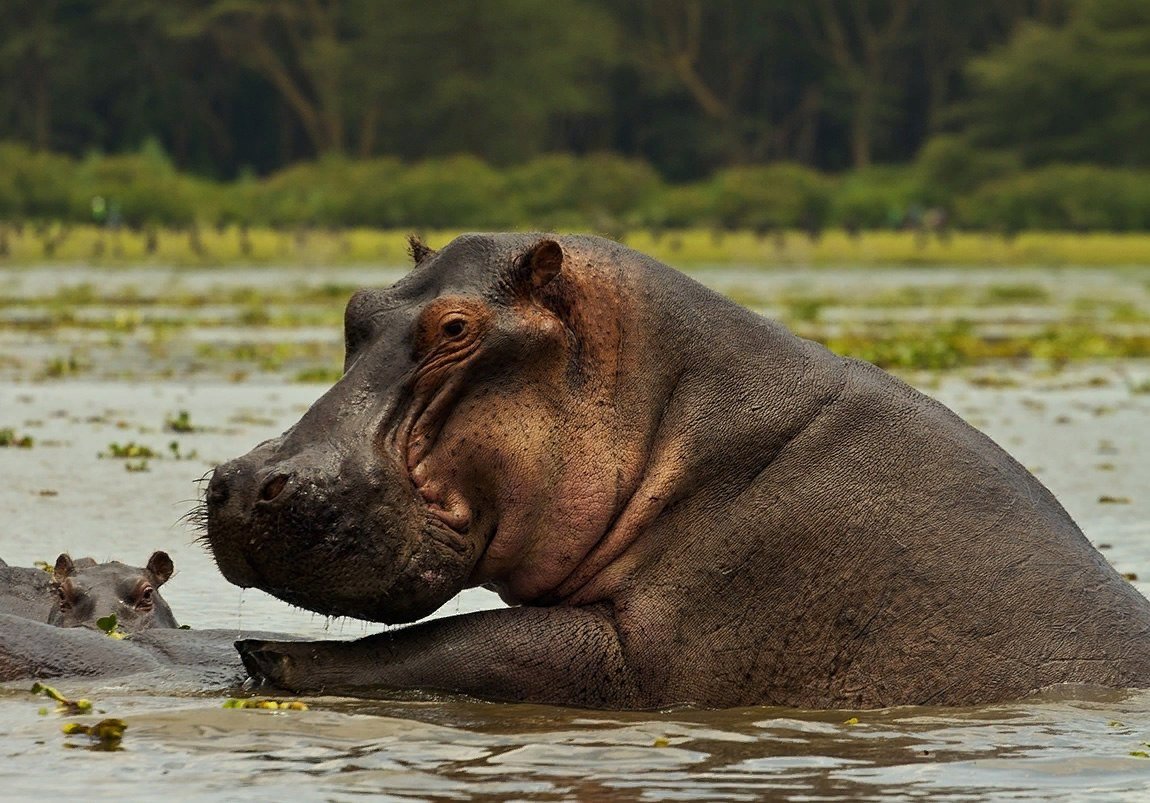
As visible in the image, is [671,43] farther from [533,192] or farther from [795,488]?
[795,488]

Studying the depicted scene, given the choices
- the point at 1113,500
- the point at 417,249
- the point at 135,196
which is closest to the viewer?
the point at 417,249

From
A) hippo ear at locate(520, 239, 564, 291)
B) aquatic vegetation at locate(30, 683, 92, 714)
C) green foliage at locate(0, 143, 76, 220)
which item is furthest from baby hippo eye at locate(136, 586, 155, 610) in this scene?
green foliage at locate(0, 143, 76, 220)

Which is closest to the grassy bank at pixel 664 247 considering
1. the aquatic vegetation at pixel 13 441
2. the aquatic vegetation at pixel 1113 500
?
the aquatic vegetation at pixel 13 441

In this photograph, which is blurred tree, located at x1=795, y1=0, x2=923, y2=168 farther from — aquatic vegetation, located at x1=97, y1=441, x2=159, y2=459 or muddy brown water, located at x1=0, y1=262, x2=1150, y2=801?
muddy brown water, located at x1=0, y1=262, x2=1150, y2=801

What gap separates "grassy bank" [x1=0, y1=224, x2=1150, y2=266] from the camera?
3722cm

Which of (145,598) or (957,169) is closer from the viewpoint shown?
(145,598)

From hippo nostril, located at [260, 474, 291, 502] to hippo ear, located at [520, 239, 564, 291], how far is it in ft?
2.26

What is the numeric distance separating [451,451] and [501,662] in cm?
46

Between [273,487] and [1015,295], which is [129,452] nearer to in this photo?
[273,487]

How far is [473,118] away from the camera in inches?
2244

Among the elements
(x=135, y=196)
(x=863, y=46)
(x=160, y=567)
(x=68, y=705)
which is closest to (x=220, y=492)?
(x=68, y=705)

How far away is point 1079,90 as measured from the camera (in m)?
53.5

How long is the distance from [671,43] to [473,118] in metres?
8.67

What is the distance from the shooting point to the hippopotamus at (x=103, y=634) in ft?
16.8
